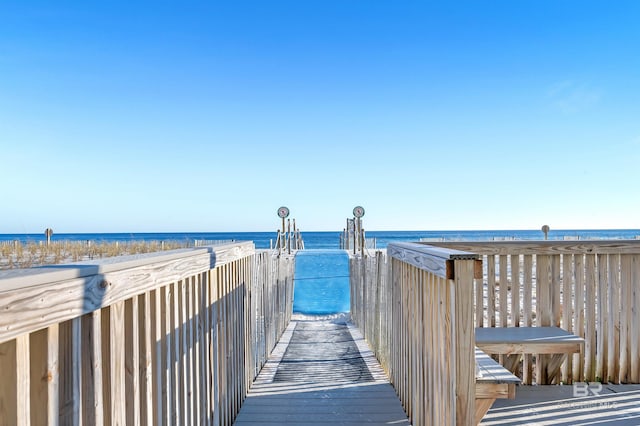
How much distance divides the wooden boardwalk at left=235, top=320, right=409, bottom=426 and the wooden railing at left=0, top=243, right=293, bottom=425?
0.43 meters

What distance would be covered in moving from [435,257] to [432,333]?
1.57ft

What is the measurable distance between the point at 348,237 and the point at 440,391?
18119mm

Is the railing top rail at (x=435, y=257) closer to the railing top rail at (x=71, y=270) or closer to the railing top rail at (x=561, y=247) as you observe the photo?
the railing top rail at (x=561, y=247)

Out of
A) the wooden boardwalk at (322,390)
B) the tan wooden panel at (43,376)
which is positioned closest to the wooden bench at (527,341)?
the wooden boardwalk at (322,390)

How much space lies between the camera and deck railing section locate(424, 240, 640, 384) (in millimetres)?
3273

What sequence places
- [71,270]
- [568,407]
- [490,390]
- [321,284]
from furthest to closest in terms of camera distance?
[321,284]
[568,407]
[490,390]
[71,270]

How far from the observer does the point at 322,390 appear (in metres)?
3.33

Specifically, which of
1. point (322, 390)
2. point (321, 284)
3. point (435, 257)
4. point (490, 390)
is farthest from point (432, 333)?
point (321, 284)

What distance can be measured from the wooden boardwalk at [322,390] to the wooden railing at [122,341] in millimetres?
431

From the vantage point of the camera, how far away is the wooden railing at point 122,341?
906 mm

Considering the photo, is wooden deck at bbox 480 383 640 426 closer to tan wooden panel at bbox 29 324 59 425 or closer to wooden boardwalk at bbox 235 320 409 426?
wooden boardwalk at bbox 235 320 409 426

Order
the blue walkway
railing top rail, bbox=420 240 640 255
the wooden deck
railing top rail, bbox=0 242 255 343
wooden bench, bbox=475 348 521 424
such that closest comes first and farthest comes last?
railing top rail, bbox=0 242 255 343 → wooden bench, bbox=475 348 521 424 → the wooden deck → railing top rail, bbox=420 240 640 255 → the blue walkway

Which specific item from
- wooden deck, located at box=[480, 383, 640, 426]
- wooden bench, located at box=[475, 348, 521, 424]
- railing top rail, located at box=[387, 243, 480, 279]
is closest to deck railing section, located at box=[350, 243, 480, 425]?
railing top rail, located at box=[387, 243, 480, 279]

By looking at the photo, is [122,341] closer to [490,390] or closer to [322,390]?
[490,390]
